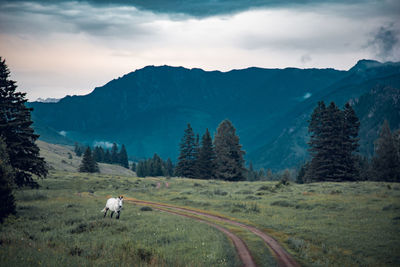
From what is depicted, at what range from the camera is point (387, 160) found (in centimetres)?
6725

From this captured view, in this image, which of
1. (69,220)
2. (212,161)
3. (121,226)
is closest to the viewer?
(121,226)

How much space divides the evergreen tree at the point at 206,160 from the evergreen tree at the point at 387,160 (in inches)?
1555

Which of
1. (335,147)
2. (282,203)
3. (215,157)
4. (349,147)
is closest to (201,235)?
(282,203)

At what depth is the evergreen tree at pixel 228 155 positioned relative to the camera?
71312 mm

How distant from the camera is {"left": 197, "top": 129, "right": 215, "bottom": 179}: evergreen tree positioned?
257 ft

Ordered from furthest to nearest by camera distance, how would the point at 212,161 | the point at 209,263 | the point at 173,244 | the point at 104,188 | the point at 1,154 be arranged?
the point at 212,161, the point at 104,188, the point at 1,154, the point at 173,244, the point at 209,263

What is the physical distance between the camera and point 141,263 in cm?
1183

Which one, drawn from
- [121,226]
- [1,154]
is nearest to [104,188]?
[1,154]

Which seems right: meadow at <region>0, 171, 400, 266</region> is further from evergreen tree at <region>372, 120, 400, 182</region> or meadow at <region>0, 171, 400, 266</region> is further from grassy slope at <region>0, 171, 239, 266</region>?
evergreen tree at <region>372, 120, 400, 182</region>

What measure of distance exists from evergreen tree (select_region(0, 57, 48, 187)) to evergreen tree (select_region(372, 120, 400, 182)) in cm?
6911

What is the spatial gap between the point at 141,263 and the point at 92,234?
743cm

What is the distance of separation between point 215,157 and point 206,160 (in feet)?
8.31

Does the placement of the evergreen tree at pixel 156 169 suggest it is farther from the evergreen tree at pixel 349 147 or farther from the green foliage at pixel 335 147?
the evergreen tree at pixel 349 147

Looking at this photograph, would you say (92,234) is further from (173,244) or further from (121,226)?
(173,244)
